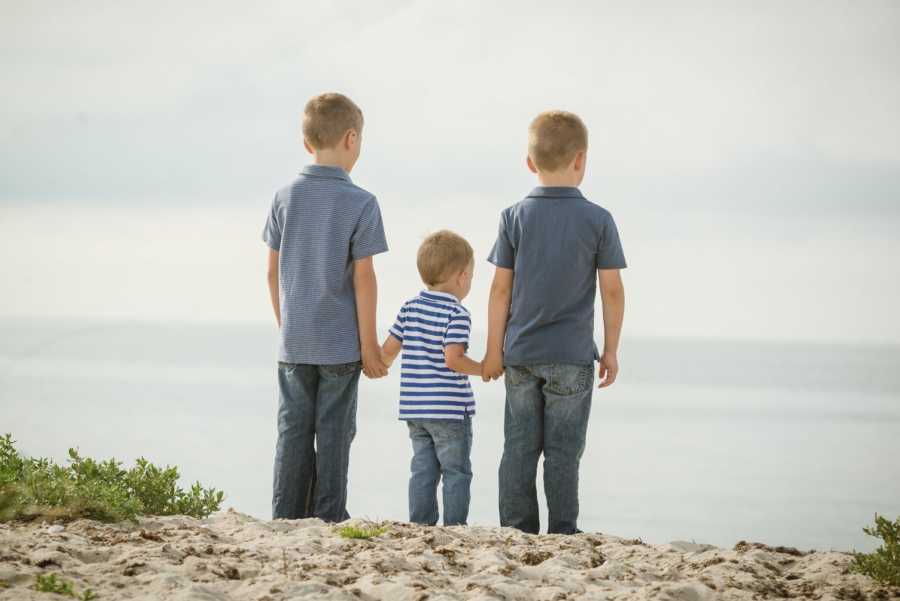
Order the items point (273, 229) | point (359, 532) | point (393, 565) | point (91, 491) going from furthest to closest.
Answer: point (273, 229) → point (91, 491) → point (359, 532) → point (393, 565)

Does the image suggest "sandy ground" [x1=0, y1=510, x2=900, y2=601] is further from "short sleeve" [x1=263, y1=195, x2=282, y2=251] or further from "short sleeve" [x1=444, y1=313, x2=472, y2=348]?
"short sleeve" [x1=263, y1=195, x2=282, y2=251]

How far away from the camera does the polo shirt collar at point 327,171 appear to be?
18.5ft

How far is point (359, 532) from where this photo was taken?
4621 mm

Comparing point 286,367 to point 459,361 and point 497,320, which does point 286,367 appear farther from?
point 497,320

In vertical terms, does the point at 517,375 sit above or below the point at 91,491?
above

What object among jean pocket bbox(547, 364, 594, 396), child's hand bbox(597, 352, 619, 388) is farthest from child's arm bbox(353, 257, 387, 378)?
child's hand bbox(597, 352, 619, 388)

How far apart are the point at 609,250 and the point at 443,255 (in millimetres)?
861

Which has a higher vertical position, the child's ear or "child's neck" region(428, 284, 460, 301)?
the child's ear

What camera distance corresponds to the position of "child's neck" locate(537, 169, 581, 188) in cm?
548

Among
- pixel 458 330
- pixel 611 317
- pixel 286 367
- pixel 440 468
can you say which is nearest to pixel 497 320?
pixel 458 330

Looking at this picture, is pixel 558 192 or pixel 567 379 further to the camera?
pixel 558 192

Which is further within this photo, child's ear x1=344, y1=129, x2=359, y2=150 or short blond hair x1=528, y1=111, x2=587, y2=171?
child's ear x1=344, y1=129, x2=359, y2=150

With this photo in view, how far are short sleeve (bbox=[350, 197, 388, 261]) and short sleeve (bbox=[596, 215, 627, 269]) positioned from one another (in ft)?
3.63

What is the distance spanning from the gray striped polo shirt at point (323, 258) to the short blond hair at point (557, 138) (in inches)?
35.6
